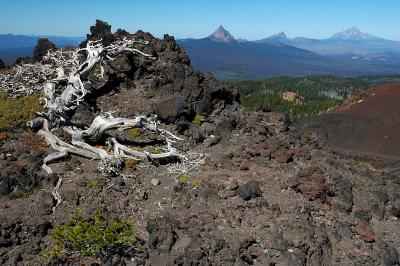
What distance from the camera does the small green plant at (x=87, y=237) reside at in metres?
10.1

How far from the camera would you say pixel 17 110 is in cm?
1752

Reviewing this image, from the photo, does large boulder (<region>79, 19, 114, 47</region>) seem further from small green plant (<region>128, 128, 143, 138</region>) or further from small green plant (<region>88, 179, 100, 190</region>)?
small green plant (<region>88, 179, 100, 190</region>)

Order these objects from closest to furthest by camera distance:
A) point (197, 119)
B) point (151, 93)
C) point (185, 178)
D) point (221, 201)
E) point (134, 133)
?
point (221, 201) < point (185, 178) < point (134, 133) < point (197, 119) < point (151, 93)

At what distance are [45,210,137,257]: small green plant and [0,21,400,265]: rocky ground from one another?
222 millimetres

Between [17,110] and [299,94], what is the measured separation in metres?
97.9

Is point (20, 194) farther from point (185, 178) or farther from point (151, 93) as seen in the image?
point (151, 93)

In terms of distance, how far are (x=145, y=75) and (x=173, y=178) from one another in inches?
314

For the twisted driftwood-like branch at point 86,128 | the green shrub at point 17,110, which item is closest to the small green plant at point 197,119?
the twisted driftwood-like branch at point 86,128

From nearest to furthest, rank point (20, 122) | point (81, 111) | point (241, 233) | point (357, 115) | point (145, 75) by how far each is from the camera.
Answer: point (241, 233), point (20, 122), point (81, 111), point (145, 75), point (357, 115)

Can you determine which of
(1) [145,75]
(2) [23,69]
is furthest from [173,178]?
(2) [23,69]

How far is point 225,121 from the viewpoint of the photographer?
17.0 metres

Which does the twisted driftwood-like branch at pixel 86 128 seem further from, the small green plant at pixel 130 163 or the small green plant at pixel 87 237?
the small green plant at pixel 87 237

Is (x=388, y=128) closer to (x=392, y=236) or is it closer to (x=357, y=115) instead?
(x=357, y=115)

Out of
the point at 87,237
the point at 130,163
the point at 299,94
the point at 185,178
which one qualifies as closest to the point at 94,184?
the point at 130,163
